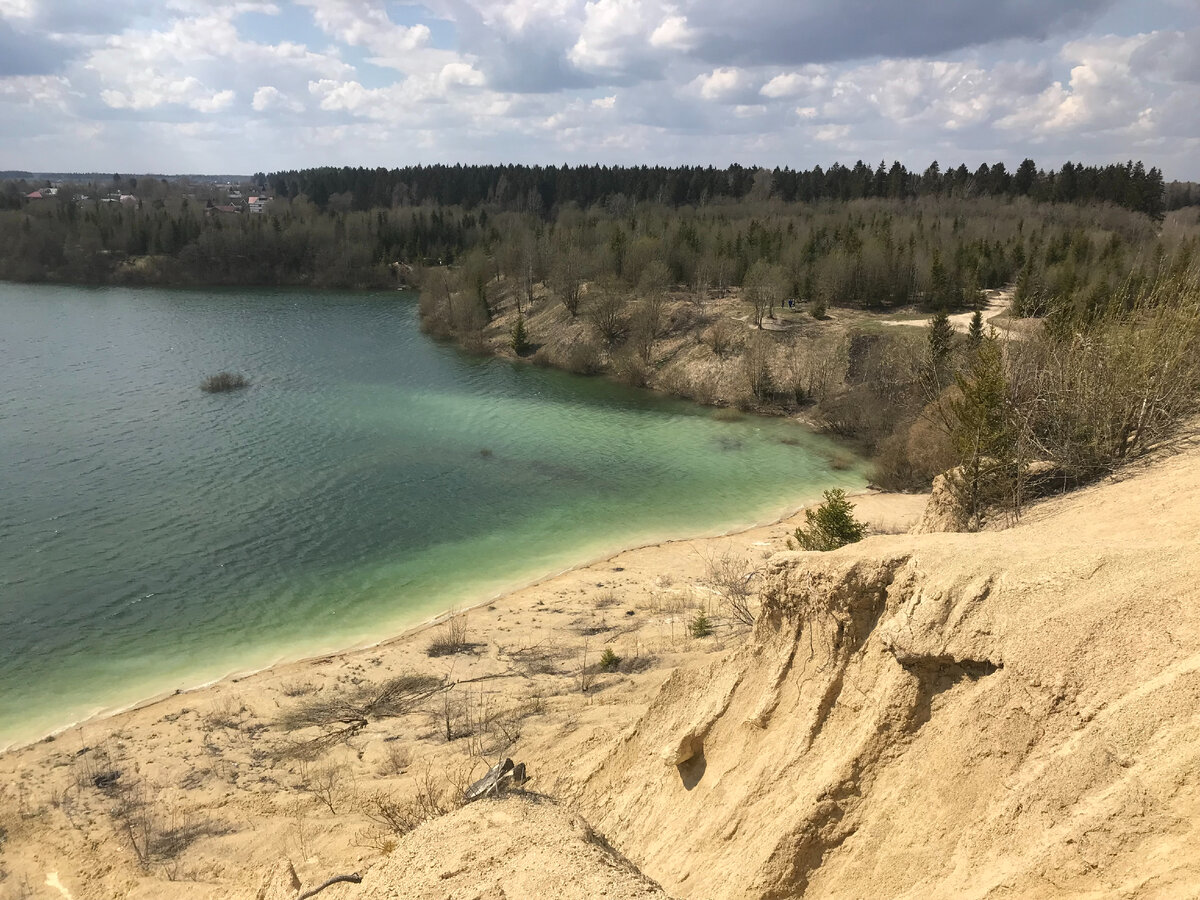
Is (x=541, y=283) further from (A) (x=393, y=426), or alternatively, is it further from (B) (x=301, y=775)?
(B) (x=301, y=775)

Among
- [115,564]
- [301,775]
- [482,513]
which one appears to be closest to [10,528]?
[115,564]

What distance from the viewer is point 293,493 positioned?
32.5 metres

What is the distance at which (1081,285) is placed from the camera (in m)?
49.7

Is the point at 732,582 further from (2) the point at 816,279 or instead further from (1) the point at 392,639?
(2) the point at 816,279

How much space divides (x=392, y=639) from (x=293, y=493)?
556 inches

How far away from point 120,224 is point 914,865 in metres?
→ 130

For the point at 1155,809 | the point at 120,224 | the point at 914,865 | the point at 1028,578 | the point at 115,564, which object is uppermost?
the point at 120,224

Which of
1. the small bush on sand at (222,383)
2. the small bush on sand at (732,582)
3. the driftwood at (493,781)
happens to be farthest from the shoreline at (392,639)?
the small bush on sand at (222,383)

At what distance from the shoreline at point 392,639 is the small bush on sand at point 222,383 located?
3350 centimetres

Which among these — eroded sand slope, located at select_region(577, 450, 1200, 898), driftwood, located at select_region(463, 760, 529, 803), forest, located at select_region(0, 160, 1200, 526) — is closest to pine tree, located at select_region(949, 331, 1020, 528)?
forest, located at select_region(0, 160, 1200, 526)

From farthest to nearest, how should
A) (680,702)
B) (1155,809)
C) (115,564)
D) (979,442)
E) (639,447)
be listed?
1. (639,447)
2. (115,564)
3. (979,442)
4. (680,702)
5. (1155,809)

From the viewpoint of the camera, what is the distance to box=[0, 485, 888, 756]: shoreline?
17844 mm

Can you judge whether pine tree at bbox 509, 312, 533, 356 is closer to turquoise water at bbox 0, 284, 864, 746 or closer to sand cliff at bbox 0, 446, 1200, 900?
turquoise water at bbox 0, 284, 864, 746

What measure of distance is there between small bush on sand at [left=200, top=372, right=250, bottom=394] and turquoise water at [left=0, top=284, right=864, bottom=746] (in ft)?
2.62
